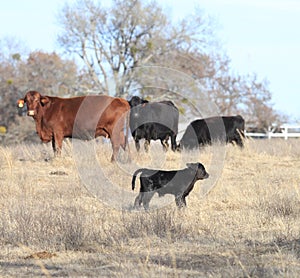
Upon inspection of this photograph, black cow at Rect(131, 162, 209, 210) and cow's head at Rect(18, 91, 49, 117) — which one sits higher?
cow's head at Rect(18, 91, 49, 117)

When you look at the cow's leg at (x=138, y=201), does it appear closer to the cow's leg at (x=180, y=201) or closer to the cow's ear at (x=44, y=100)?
the cow's leg at (x=180, y=201)

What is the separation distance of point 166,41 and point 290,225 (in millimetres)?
37830

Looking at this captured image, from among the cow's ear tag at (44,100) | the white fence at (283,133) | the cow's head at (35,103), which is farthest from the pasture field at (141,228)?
the white fence at (283,133)

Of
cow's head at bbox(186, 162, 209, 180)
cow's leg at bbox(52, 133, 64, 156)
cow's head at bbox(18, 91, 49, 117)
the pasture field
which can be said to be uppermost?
cow's head at bbox(18, 91, 49, 117)

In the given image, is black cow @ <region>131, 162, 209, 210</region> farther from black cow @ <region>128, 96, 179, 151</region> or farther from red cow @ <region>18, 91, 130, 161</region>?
black cow @ <region>128, 96, 179, 151</region>

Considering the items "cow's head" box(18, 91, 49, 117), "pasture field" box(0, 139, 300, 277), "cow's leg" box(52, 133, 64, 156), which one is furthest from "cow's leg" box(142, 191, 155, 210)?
"cow's head" box(18, 91, 49, 117)

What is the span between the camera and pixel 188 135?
2239 cm

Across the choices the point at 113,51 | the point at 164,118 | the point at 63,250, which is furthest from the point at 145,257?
the point at 113,51

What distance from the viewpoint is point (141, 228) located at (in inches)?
313

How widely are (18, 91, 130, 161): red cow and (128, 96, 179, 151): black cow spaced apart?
8.35 feet

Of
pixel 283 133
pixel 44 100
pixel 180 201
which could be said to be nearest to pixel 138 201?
pixel 180 201

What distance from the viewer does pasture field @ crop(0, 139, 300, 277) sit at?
647 centimetres

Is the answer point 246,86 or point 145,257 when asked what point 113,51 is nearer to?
point 246,86

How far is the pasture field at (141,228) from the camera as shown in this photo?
21.2 ft
